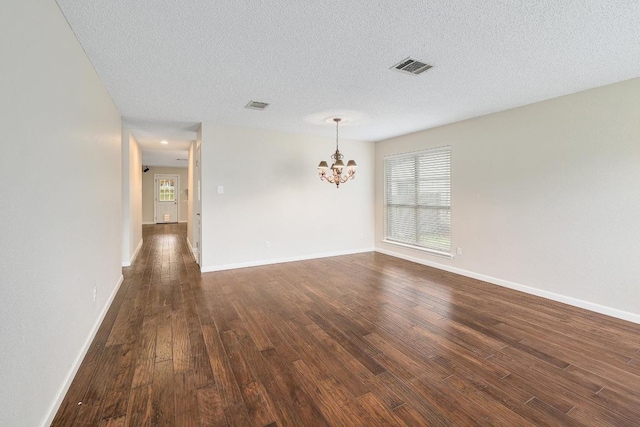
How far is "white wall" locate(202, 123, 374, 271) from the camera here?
4.94 meters

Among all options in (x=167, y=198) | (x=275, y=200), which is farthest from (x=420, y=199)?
(x=167, y=198)

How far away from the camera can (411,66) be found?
2.69m

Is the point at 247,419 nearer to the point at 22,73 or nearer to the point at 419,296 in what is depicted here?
the point at 22,73

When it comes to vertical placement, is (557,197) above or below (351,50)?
below

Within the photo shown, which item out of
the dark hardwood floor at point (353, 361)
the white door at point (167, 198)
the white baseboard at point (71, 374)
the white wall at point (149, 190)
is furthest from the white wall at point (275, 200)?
the white door at point (167, 198)

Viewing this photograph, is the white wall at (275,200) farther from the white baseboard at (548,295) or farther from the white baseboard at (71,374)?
the white baseboard at (71,374)

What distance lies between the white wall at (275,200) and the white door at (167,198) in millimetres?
9278

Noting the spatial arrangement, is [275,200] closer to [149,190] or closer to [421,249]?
[421,249]

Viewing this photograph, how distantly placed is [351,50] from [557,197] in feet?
10.2

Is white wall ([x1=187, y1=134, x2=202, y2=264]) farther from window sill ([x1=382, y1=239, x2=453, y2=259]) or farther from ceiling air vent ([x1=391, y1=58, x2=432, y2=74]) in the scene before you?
window sill ([x1=382, y1=239, x2=453, y2=259])

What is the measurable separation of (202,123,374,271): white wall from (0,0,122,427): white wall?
2249 mm

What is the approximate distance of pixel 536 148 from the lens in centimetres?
376

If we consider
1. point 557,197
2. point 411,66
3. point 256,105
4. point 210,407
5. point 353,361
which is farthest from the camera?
point 256,105

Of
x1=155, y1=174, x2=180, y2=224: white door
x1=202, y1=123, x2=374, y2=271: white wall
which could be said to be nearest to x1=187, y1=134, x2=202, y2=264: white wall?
x1=202, y1=123, x2=374, y2=271: white wall
